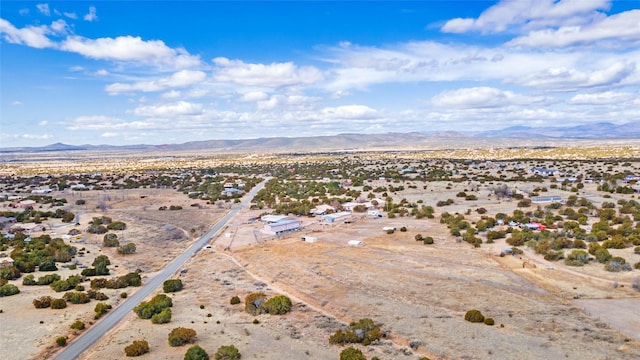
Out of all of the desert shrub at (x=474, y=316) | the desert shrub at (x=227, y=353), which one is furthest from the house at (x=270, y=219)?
the desert shrub at (x=227, y=353)

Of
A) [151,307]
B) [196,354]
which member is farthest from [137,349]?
[151,307]

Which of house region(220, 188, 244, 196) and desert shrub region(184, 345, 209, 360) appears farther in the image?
house region(220, 188, 244, 196)

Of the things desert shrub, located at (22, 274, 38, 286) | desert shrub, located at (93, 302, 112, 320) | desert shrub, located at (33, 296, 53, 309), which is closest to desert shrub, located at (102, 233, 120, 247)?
desert shrub, located at (22, 274, 38, 286)

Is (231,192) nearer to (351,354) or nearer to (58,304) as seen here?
(58,304)

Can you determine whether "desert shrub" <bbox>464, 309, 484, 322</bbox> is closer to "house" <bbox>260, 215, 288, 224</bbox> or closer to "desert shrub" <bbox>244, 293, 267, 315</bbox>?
"desert shrub" <bbox>244, 293, 267, 315</bbox>

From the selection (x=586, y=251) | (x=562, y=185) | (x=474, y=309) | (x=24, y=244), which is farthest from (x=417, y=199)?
(x=24, y=244)

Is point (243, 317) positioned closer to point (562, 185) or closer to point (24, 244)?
point (24, 244)
